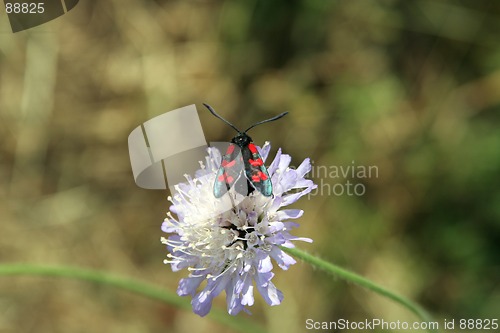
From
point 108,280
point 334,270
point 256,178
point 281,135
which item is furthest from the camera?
point 281,135

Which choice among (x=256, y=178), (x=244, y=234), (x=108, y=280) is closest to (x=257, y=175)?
(x=256, y=178)

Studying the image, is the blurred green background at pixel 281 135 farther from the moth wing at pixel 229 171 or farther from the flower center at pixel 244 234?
the moth wing at pixel 229 171

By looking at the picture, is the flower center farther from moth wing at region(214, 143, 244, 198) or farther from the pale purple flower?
moth wing at region(214, 143, 244, 198)

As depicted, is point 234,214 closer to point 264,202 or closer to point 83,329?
point 264,202

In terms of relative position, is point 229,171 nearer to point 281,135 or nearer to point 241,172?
point 241,172

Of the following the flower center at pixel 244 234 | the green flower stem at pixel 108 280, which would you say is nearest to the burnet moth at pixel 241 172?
the flower center at pixel 244 234

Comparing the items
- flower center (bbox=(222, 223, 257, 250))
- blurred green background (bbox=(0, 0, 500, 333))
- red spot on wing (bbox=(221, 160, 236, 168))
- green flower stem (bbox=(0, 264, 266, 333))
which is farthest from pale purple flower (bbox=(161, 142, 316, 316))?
blurred green background (bbox=(0, 0, 500, 333))
